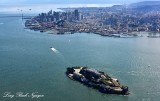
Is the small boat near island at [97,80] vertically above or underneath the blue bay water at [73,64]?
above

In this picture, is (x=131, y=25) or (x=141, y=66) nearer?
(x=141, y=66)

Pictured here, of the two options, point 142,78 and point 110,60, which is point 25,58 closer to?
point 110,60

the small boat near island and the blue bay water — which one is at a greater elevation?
the small boat near island

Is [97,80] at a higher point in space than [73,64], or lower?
higher

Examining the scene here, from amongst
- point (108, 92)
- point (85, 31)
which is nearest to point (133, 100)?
point (108, 92)
